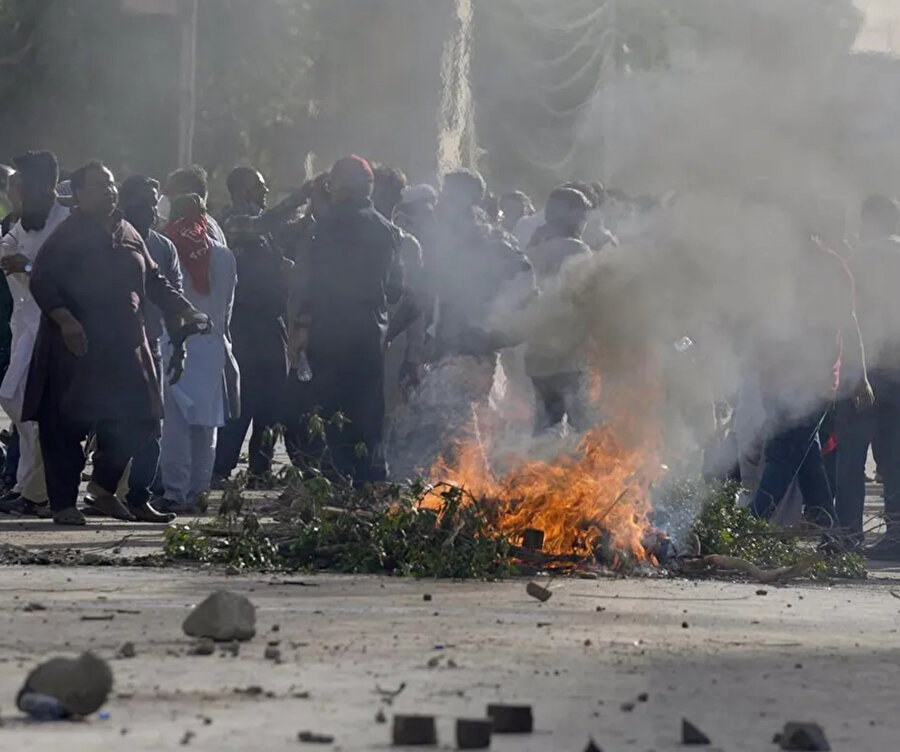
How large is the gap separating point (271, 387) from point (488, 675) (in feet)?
26.6

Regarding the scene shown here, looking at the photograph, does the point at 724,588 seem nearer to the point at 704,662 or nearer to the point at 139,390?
the point at 704,662

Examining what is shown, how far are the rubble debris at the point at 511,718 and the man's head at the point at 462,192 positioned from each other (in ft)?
26.1

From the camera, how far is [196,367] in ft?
44.7

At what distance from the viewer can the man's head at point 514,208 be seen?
17.6m

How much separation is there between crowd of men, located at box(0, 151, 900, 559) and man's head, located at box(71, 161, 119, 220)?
0.04ft

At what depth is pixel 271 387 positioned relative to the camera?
1498cm

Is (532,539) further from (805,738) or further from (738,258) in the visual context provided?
(805,738)

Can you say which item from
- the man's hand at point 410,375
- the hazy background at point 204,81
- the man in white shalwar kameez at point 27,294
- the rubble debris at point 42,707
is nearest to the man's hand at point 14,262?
the man in white shalwar kameez at point 27,294

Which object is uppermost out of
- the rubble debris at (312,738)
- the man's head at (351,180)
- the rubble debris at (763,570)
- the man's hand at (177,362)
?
the man's head at (351,180)

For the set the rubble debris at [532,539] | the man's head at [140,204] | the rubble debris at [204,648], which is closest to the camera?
the rubble debris at [204,648]

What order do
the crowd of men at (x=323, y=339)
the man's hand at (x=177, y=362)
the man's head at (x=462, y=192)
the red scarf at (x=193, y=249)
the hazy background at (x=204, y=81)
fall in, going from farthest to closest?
the hazy background at (x=204, y=81) < the man's head at (x=462, y=192) < the red scarf at (x=193, y=249) < the man's hand at (x=177, y=362) < the crowd of men at (x=323, y=339)

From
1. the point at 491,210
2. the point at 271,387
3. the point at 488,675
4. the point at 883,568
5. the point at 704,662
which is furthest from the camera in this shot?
the point at 491,210

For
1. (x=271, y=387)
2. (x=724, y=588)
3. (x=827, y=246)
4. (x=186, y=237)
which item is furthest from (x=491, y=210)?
(x=724, y=588)

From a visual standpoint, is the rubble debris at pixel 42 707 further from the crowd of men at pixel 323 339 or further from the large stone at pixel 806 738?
the crowd of men at pixel 323 339
